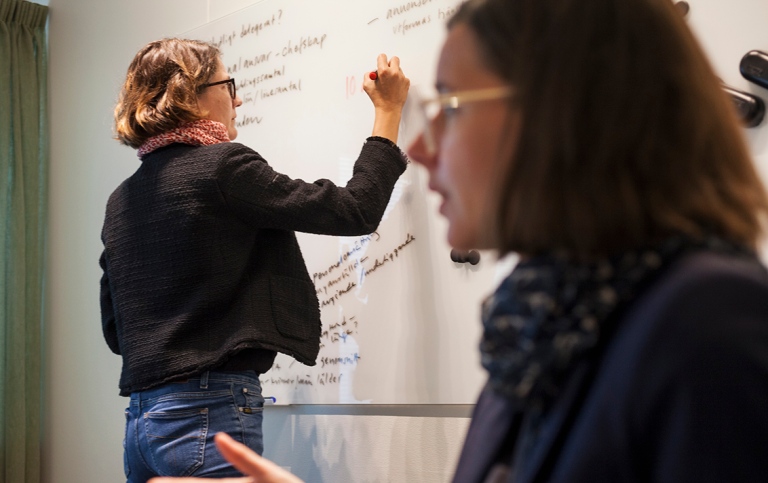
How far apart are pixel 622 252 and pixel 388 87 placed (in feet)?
3.96

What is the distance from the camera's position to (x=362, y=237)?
74.0 inches

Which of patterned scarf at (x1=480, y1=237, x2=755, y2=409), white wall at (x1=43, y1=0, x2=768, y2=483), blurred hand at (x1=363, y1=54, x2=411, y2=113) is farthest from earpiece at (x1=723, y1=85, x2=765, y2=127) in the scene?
white wall at (x1=43, y1=0, x2=768, y2=483)

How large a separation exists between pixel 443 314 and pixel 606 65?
117cm

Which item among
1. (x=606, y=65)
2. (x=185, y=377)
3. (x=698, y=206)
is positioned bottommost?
(x=185, y=377)

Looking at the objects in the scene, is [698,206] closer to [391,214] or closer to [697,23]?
[697,23]

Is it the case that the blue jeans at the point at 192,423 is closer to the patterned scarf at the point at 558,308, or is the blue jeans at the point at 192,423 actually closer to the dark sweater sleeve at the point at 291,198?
the dark sweater sleeve at the point at 291,198

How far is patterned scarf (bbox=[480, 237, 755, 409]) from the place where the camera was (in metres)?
0.55

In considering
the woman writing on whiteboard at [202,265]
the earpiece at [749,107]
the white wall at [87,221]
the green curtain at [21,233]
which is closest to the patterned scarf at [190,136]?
the woman writing on whiteboard at [202,265]

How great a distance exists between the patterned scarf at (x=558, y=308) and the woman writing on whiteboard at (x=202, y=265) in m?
0.88

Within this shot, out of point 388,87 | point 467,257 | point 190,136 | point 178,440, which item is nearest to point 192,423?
point 178,440

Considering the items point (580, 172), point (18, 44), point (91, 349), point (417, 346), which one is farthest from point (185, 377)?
point (18, 44)

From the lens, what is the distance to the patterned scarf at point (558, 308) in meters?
0.55

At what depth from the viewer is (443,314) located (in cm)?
170

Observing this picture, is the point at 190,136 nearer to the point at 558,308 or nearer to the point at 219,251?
the point at 219,251
